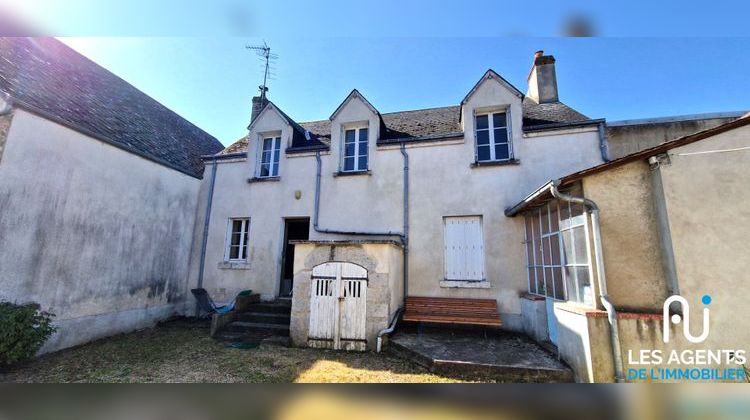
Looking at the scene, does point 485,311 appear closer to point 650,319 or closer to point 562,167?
point 650,319

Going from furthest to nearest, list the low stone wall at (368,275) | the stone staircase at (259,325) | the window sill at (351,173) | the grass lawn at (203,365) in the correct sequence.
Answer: the window sill at (351,173) < the stone staircase at (259,325) < the low stone wall at (368,275) < the grass lawn at (203,365)

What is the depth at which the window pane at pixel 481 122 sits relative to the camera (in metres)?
8.52

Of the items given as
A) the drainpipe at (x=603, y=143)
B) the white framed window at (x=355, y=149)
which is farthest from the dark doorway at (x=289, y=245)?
the drainpipe at (x=603, y=143)

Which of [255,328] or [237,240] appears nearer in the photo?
[255,328]

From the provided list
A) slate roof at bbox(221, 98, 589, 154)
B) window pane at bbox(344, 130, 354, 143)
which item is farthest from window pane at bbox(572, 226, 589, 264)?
window pane at bbox(344, 130, 354, 143)

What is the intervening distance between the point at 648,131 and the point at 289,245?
10074 millimetres

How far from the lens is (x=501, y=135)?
329 inches

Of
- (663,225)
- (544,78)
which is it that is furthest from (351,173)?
(544,78)

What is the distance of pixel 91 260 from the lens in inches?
273

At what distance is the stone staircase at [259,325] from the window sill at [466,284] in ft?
13.2

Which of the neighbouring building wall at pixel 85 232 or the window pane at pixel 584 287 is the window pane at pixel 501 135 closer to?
the window pane at pixel 584 287

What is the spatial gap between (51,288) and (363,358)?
639 centimetres

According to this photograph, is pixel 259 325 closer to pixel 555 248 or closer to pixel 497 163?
pixel 555 248

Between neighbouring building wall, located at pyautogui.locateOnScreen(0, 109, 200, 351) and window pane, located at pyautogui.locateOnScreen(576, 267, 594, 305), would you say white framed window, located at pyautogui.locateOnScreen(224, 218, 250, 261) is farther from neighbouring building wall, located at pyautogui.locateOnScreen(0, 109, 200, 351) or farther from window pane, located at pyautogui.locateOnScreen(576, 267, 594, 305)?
window pane, located at pyautogui.locateOnScreen(576, 267, 594, 305)
